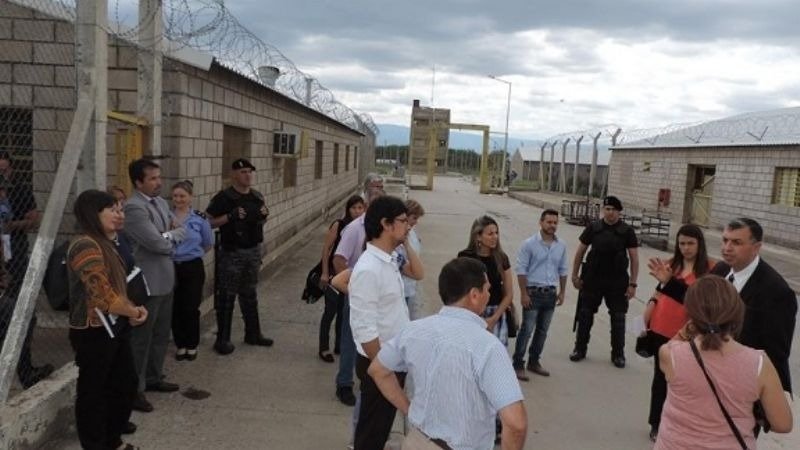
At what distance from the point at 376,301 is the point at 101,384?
63.8 inches

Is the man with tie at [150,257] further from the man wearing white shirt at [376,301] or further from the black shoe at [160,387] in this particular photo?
the man wearing white shirt at [376,301]

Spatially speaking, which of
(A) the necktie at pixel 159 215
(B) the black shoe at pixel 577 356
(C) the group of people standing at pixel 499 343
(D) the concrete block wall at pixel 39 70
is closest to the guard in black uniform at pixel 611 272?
(B) the black shoe at pixel 577 356

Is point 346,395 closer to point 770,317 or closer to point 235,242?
point 235,242

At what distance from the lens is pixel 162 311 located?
14.8 ft

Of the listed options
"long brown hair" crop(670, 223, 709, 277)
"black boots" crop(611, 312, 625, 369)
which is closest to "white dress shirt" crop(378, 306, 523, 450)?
"long brown hair" crop(670, 223, 709, 277)

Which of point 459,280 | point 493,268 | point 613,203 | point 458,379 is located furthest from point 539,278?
point 458,379

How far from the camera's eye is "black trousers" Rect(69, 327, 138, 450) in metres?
3.32

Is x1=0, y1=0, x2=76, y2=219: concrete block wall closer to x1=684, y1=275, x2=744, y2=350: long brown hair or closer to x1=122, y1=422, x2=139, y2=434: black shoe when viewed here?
x1=122, y1=422, x2=139, y2=434: black shoe

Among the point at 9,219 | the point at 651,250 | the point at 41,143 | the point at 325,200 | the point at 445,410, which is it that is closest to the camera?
the point at 445,410

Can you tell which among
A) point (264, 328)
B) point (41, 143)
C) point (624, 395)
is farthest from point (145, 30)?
→ point (624, 395)

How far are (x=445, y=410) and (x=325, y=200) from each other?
635 inches

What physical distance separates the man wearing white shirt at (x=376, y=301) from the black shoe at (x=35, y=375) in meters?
2.34

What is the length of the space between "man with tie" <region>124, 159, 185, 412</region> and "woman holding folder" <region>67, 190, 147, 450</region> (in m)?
0.73

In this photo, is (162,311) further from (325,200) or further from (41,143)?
(325,200)
